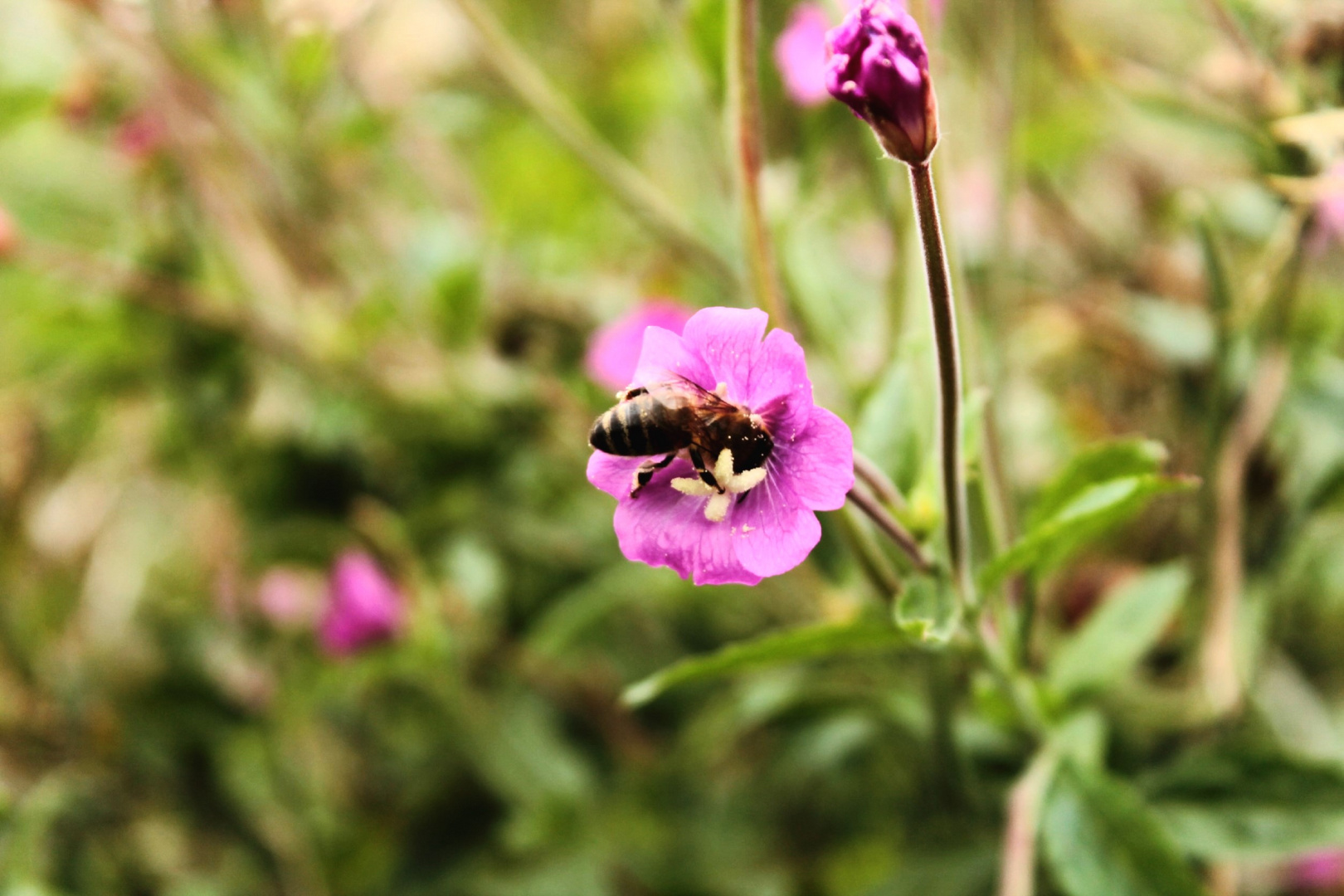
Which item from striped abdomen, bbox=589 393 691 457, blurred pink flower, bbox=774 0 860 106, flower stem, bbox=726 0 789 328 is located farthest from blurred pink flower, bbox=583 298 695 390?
striped abdomen, bbox=589 393 691 457

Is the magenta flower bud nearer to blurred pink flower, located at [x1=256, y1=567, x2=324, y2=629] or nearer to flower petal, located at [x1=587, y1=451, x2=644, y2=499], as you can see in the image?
flower petal, located at [x1=587, y1=451, x2=644, y2=499]

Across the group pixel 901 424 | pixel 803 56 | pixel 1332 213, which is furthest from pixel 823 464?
pixel 1332 213

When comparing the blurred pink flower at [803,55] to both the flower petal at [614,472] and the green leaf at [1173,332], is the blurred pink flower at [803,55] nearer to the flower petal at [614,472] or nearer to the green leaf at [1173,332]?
the green leaf at [1173,332]

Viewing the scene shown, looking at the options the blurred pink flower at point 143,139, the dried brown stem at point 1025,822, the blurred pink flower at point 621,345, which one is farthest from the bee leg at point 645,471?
the blurred pink flower at point 143,139

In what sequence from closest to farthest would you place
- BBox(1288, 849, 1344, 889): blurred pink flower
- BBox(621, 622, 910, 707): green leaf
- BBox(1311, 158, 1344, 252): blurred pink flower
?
BBox(621, 622, 910, 707): green leaf < BBox(1311, 158, 1344, 252): blurred pink flower < BBox(1288, 849, 1344, 889): blurred pink flower

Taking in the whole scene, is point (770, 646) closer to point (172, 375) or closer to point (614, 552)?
point (614, 552)

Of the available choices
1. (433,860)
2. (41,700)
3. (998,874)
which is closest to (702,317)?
(998,874)

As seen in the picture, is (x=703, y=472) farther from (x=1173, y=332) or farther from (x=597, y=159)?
(x=1173, y=332)
